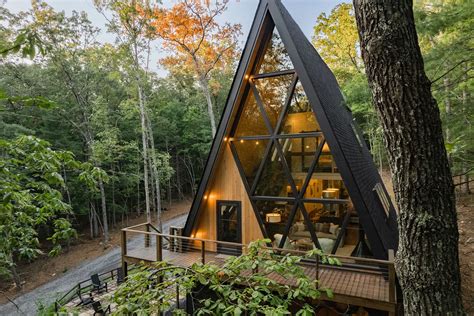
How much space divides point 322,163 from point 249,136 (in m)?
1.94

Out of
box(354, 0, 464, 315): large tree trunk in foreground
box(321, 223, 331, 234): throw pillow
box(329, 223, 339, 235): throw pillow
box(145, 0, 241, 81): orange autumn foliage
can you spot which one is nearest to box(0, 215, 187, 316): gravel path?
box(321, 223, 331, 234): throw pillow

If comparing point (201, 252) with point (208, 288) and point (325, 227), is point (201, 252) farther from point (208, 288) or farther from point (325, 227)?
point (208, 288)

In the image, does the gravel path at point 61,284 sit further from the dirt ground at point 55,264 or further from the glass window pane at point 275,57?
the glass window pane at point 275,57

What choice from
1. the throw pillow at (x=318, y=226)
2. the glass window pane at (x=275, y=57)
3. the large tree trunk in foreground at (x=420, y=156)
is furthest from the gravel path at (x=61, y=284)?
the large tree trunk in foreground at (x=420, y=156)

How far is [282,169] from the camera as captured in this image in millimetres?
6449

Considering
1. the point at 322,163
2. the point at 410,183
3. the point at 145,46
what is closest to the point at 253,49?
the point at 322,163

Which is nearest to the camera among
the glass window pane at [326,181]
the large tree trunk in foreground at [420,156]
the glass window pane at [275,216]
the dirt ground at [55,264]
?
the large tree trunk in foreground at [420,156]

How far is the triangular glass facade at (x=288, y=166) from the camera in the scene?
5.87 metres

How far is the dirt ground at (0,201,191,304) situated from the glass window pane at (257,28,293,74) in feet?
45.7

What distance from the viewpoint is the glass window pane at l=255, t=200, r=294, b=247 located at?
20.7 feet

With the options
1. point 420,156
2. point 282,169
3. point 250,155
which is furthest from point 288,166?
point 420,156

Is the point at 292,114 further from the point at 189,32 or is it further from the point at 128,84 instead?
the point at 128,84

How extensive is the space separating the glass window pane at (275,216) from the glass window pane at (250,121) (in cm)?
180

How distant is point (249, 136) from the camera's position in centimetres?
684
